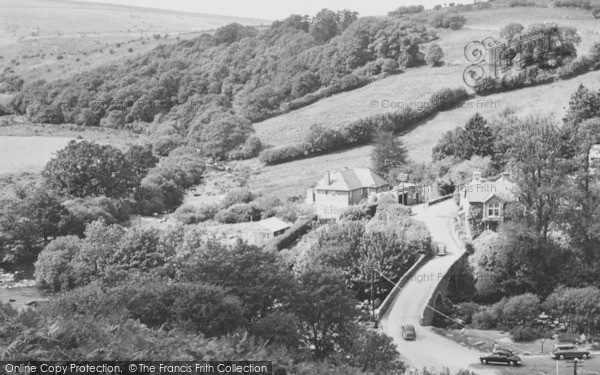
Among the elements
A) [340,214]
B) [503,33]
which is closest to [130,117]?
[503,33]

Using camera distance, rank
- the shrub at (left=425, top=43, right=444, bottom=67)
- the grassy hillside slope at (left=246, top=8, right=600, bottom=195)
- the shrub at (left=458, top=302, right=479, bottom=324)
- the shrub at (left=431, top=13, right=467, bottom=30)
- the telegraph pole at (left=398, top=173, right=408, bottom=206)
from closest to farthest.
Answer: the shrub at (left=458, top=302, right=479, bottom=324), the telegraph pole at (left=398, top=173, right=408, bottom=206), the grassy hillside slope at (left=246, top=8, right=600, bottom=195), the shrub at (left=425, top=43, right=444, bottom=67), the shrub at (left=431, top=13, right=467, bottom=30)

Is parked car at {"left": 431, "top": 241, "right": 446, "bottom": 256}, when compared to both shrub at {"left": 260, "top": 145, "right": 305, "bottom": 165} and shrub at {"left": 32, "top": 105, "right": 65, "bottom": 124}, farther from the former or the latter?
shrub at {"left": 32, "top": 105, "right": 65, "bottom": 124}

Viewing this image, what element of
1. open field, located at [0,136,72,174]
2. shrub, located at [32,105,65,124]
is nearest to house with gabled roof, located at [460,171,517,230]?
open field, located at [0,136,72,174]

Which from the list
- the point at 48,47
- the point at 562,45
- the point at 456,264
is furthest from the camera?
the point at 48,47

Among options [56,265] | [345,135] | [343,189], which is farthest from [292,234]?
[345,135]

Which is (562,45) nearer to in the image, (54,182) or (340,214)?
(340,214)

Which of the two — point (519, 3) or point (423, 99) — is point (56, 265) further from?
point (519, 3)
